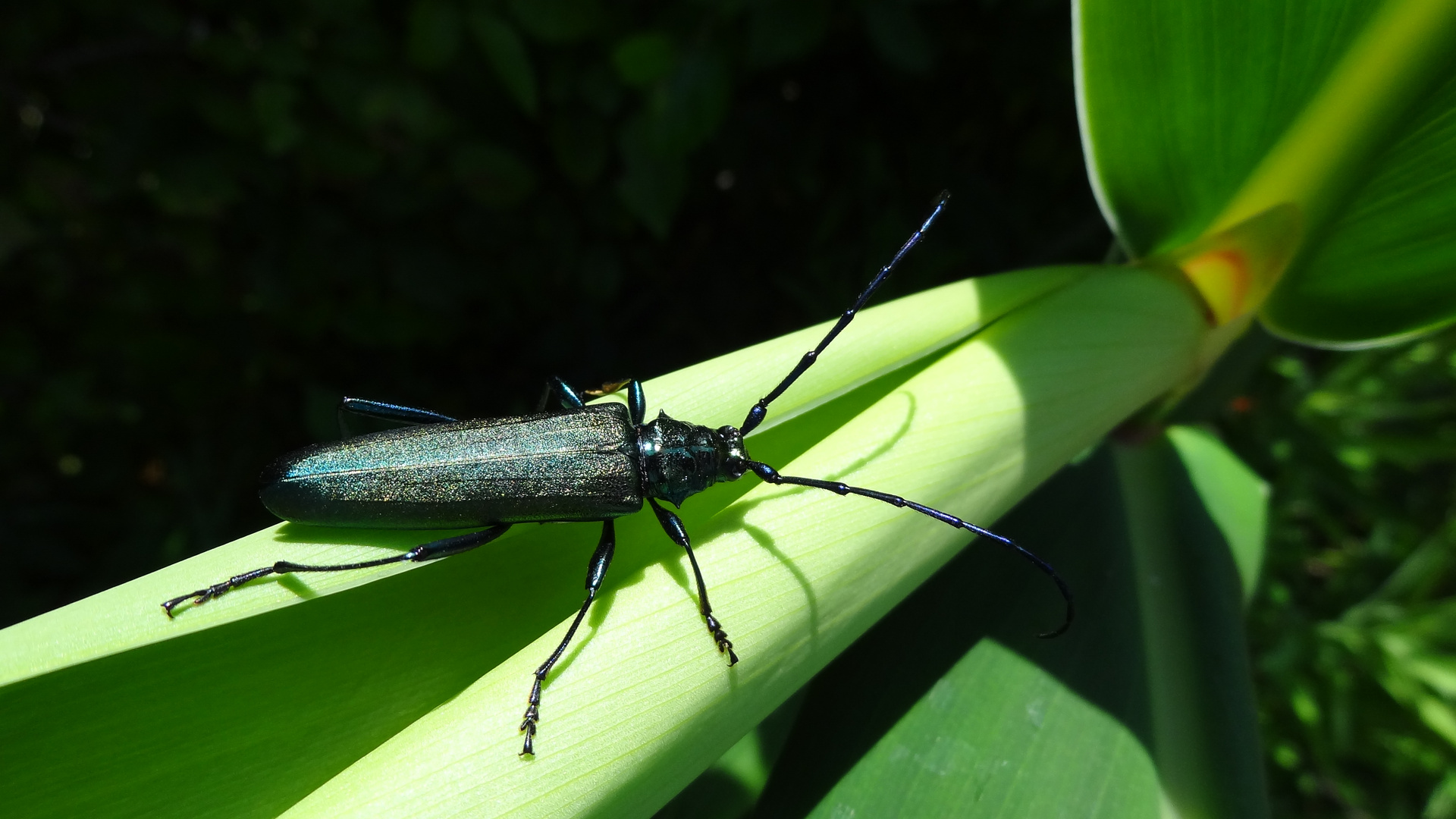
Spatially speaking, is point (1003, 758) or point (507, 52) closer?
point (1003, 758)

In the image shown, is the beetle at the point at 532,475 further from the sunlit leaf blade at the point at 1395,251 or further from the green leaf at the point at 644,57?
the green leaf at the point at 644,57

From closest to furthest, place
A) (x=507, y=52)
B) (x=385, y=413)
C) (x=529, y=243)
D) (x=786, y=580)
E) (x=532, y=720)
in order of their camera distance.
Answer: (x=532, y=720) → (x=786, y=580) → (x=385, y=413) → (x=507, y=52) → (x=529, y=243)

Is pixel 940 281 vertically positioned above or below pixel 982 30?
below

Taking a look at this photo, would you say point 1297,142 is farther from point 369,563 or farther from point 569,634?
point 369,563

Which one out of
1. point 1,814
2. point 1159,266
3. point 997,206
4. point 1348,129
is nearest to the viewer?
point 1,814

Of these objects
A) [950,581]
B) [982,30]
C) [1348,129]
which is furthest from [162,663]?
[982,30]

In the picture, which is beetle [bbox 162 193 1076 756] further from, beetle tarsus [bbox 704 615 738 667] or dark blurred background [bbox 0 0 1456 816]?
dark blurred background [bbox 0 0 1456 816]

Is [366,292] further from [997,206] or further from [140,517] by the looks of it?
[997,206]

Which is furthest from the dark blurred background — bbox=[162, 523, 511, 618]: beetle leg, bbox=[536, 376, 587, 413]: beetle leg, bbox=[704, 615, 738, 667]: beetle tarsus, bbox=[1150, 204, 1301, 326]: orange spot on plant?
bbox=[704, 615, 738, 667]: beetle tarsus

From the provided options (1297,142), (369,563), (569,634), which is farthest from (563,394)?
(1297,142)
